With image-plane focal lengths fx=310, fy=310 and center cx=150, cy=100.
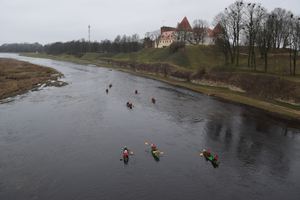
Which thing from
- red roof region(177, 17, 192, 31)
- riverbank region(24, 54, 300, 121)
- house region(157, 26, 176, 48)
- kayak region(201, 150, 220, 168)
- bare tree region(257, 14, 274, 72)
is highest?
red roof region(177, 17, 192, 31)

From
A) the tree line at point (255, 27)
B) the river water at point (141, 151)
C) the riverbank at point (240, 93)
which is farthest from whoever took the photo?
the tree line at point (255, 27)

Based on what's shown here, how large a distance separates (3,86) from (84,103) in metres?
23.2

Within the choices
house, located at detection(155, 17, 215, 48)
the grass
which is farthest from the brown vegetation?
house, located at detection(155, 17, 215, 48)

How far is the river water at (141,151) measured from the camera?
23750 mm

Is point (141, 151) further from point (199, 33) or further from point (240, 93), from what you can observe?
point (199, 33)

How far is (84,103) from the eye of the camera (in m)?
52.4

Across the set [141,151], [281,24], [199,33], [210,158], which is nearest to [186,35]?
[199,33]

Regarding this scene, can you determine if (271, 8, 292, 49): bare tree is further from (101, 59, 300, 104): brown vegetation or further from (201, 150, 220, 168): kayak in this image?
(201, 150, 220, 168): kayak

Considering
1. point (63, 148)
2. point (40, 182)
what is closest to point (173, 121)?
point (63, 148)

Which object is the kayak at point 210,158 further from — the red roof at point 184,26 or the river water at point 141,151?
the red roof at point 184,26

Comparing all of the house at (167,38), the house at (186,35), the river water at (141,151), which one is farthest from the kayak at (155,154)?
the house at (167,38)

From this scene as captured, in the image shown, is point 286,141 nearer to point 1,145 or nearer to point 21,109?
point 1,145

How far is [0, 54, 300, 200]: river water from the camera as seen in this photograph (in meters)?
23.8

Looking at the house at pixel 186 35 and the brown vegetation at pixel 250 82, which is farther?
the house at pixel 186 35
